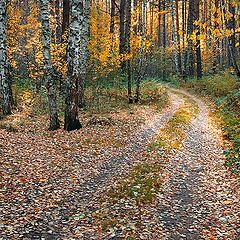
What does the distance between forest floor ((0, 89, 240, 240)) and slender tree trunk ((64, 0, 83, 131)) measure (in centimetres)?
67

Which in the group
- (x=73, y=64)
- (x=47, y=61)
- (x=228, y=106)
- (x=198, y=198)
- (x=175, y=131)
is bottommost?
(x=198, y=198)

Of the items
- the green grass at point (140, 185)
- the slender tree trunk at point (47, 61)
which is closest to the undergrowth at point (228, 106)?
the green grass at point (140, 185)

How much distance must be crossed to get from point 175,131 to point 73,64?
5.38m

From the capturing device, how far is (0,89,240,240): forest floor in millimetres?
6484

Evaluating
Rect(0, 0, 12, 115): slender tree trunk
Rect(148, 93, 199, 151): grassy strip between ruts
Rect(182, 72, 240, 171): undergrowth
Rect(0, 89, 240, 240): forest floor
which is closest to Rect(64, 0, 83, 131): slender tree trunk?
Rect(0, 89, 240, 240): forest floor

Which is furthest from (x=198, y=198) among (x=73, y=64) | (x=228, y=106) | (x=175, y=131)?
(x=228, y=106)

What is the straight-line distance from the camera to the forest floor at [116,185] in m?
6.48

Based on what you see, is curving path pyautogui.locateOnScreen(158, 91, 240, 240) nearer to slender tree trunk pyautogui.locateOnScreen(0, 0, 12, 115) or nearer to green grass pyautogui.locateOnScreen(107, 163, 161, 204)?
green grass pyautogui.locateOnScreen(107, 163, 161, 204)

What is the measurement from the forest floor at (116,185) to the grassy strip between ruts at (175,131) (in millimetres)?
44

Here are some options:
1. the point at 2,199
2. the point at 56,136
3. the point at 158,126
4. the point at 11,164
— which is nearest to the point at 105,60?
the point at 158,126

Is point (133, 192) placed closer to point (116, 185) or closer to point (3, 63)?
point (116, 185)

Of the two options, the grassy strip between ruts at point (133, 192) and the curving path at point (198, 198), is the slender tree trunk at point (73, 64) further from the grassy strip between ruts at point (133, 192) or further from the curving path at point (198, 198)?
the curving path at point (198, 198)

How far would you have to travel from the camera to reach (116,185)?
8594 millimetres

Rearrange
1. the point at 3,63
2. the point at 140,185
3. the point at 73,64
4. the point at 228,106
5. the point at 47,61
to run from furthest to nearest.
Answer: the point at 228,106
the point at 3,63
the point at 47,61
the point at 73,64
the point at 140,185
